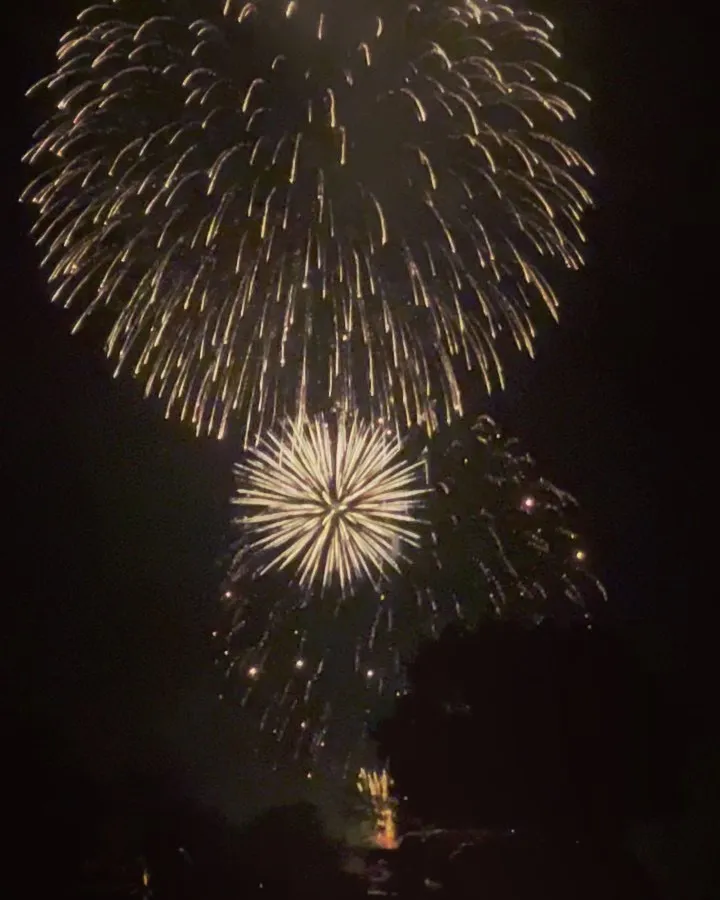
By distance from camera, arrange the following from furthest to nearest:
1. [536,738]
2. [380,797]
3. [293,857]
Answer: [536,738] < [380,797] < [293,857]

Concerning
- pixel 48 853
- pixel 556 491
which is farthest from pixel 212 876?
pixel 556 491

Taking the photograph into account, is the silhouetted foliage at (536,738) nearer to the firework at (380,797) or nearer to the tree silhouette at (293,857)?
the firework at (380,797)

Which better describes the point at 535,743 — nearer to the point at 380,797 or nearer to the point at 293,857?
the point at 380,797

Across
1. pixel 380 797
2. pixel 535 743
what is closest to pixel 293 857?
pixel 380 797

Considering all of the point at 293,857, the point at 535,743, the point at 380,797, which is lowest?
the point at 293,857

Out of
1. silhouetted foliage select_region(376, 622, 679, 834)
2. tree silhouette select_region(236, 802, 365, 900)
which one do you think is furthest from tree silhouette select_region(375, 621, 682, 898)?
tree silhouette select_region(236, 802, 365, 900)

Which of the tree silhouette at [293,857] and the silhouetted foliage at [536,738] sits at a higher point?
the silhouetted foliage at [536,738]

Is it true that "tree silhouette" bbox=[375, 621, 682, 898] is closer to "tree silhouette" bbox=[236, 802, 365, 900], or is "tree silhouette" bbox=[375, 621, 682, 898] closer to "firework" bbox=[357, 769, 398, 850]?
"firework" bbox=[357, 769, 398, 850]

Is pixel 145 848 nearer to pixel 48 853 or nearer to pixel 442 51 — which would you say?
pixel 48 853

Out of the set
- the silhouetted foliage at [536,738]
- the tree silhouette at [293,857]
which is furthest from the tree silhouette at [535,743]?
the tree silhouette at [293,857]

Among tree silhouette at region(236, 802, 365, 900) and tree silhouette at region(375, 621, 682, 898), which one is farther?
tree silhouette at region(375, 621, 682, 898)

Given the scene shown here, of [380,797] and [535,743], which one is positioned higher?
[535,743]
